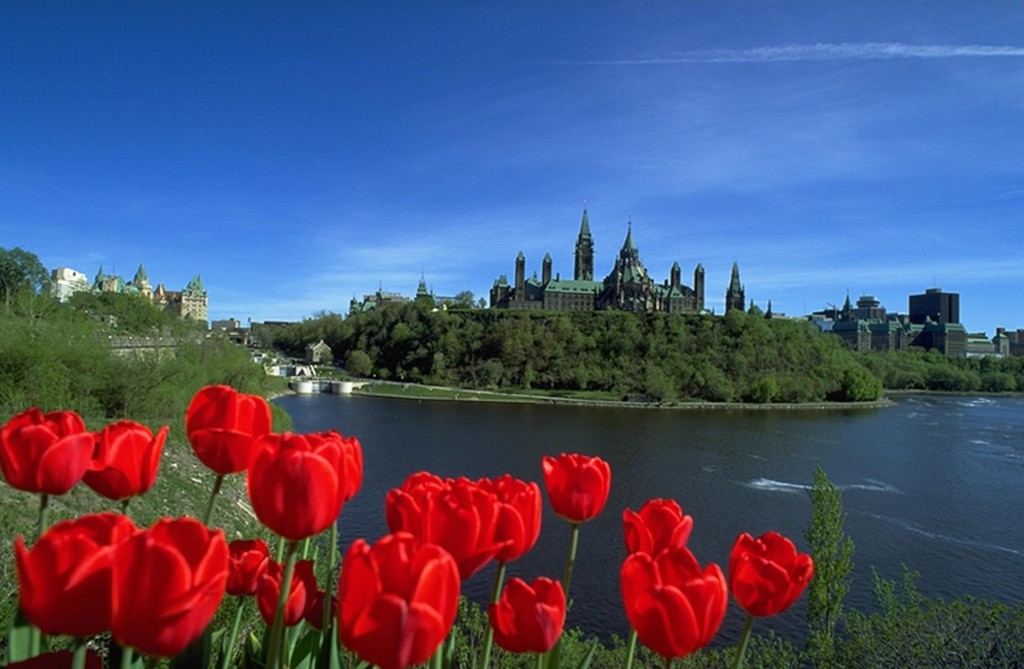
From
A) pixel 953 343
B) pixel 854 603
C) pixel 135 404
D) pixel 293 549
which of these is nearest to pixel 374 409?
pixel 135 404

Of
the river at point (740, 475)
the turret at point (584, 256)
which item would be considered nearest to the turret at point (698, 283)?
the turret at point (584, 256)

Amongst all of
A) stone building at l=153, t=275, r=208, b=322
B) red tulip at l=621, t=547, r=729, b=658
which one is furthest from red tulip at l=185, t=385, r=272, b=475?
stone building at l=153, t=275, r=208, b=322

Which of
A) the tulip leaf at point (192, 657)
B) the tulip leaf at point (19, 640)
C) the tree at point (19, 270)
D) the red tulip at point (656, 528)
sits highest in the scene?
the tree at point (19, 270)

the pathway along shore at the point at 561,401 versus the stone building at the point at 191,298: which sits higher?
the stone building at the point at 191,298

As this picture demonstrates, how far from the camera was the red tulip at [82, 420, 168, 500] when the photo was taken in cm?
138

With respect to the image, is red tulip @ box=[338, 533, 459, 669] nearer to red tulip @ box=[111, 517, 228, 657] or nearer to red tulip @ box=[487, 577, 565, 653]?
red tulip @ box=[111, 517, 228, 657]

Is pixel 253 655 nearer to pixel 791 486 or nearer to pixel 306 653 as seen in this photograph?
pixel 306 653

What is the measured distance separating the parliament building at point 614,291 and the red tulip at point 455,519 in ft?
262

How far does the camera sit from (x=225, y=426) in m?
1.43

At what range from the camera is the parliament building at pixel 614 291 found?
83.4m

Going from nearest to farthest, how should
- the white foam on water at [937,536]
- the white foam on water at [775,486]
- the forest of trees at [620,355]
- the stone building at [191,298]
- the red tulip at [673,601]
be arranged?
the red tulip at [673,601] → the white foam on water at [937,536] → the white foam on water at [775,486] → the forest of trees at [620,355] → the stone building at [191,298]

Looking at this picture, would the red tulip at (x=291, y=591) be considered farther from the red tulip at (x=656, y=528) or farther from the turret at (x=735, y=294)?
the turret at (x=735, y=294)

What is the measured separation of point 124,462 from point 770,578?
1384 millimetres

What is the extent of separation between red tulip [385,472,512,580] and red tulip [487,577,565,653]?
0.14 m
